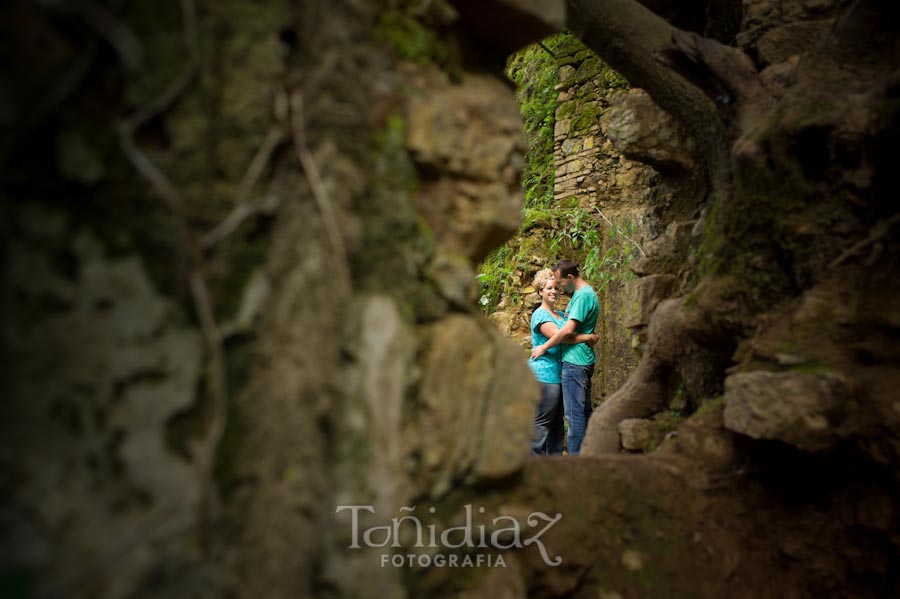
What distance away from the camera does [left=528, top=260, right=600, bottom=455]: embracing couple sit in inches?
179

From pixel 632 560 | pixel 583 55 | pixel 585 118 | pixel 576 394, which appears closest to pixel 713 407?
pixel 632 560

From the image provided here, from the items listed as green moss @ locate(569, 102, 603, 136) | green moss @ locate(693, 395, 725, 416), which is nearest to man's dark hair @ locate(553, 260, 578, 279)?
Result: green moss @ locate(693, 395, 725, 416)

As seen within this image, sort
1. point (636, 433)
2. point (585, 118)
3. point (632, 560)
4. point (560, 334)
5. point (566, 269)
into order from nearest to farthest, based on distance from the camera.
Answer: point (632, 560) < point (636, 433) < point (560, 334) < point (566, 269) < point (585, 118)

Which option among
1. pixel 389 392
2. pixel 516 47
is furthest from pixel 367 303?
pixel 516 47

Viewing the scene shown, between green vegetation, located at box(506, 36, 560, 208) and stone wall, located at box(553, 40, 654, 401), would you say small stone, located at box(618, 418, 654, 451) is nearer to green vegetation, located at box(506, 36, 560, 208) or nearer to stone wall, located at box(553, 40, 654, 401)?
stone wall, located at box(553, 40, 654, 401)

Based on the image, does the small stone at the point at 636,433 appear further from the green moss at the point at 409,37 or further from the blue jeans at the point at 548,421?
the green moss at the point at 409,37

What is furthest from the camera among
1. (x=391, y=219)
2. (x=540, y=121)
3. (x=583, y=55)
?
(x=540, y=121)

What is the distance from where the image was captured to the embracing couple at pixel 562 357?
4.56m

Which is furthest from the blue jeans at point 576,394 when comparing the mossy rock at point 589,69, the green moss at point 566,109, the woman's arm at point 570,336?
the mossy rock at point 589,69

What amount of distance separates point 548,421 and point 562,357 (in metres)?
0.53

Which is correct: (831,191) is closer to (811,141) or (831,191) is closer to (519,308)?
(811,141)

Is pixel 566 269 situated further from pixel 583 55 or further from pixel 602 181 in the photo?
pixel 583 55

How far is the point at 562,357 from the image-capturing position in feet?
15.6

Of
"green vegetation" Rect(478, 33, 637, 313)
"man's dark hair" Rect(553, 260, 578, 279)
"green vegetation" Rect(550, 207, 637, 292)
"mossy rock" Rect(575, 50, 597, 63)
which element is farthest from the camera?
"mossy rock" Rect(575, 50, 597, 63)
